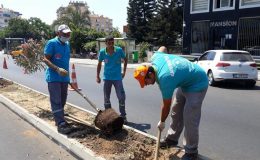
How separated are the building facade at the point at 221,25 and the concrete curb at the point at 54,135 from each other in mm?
22512

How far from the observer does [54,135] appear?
22.2 feet

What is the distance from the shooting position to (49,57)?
6953mm

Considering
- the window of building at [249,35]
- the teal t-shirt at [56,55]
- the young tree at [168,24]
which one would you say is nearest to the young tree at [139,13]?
the young tree at [168,24]

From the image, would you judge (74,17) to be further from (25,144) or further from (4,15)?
(4,15)

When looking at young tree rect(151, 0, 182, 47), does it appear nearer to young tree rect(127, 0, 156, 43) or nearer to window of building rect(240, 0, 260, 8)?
young tree rect(127, 0, 156, 43)

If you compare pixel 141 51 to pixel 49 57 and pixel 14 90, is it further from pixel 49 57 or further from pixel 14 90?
pixel 49 57

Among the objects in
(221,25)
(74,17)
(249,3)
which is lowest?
(221,25)

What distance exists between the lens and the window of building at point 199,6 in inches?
1278

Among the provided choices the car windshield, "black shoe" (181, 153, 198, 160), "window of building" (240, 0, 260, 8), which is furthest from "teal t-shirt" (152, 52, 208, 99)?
"window of building" (240, 0, 260, 8)

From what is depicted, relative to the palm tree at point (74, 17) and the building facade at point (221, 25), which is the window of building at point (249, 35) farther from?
the palm tree at point (74, 17)

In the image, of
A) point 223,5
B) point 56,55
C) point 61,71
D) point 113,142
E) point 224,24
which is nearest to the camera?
point 113,142

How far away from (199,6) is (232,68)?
19.8m

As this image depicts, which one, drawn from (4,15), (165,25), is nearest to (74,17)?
(165,25)

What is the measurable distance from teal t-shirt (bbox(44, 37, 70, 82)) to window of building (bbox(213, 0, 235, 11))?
25240 mm
